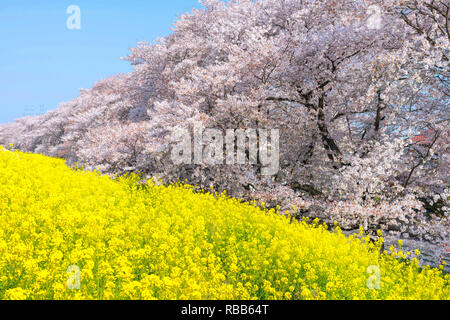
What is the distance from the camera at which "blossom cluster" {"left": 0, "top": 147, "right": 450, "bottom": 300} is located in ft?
15.7

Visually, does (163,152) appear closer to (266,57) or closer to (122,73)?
(266,57)

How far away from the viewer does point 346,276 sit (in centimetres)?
639

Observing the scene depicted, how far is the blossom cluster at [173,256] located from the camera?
478cm

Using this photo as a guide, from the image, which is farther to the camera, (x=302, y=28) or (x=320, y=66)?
(x=302, y=28)

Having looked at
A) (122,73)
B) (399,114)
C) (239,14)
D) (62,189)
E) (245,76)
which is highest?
(122,73)

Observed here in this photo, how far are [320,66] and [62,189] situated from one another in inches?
377

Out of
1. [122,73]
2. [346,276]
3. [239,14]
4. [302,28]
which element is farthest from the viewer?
[122,73]

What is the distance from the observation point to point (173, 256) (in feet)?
19.7

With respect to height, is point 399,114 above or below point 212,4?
below

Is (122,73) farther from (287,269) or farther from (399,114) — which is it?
(287,269)
